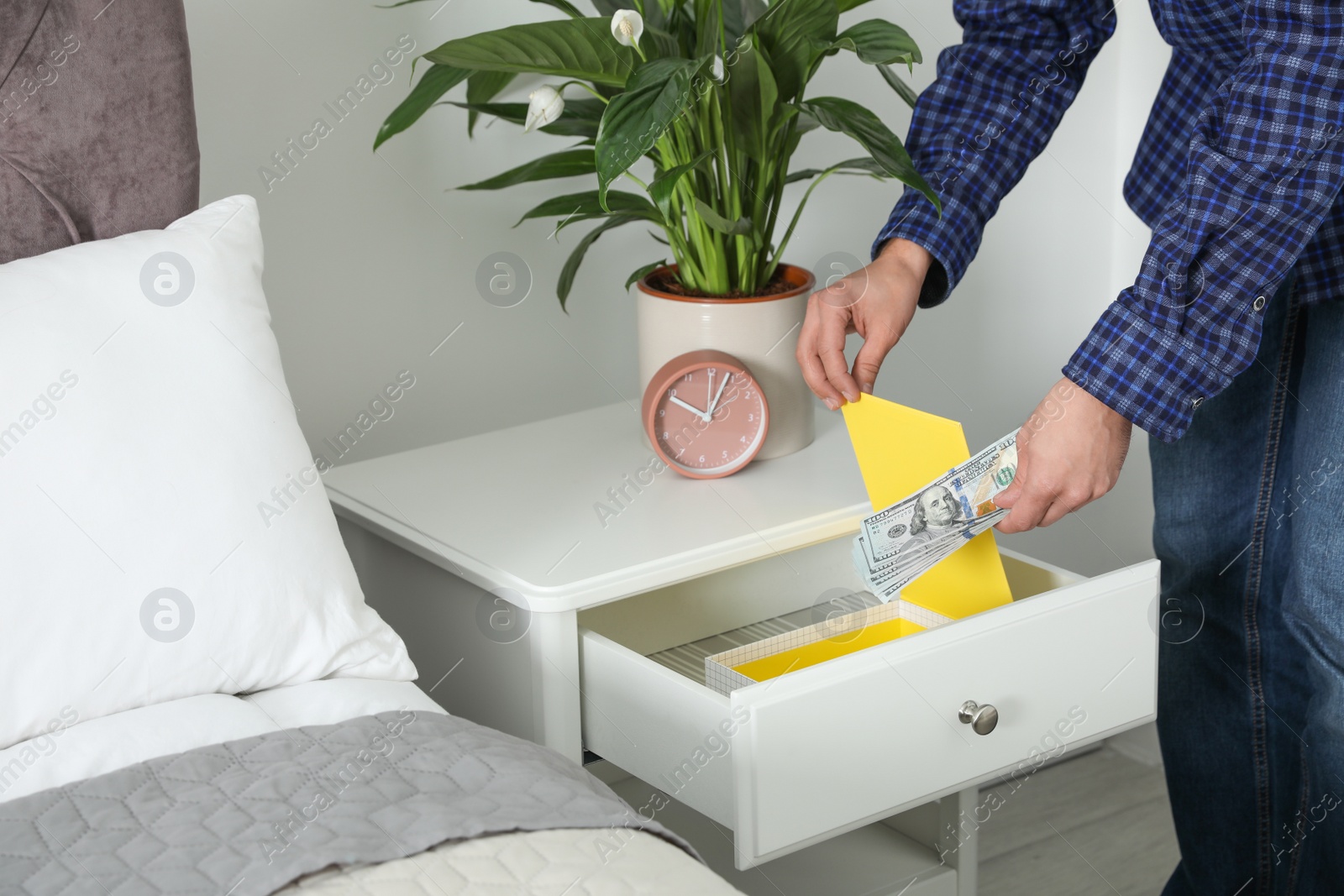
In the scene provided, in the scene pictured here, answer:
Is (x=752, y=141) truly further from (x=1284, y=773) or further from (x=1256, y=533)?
(x=1284, y=773)

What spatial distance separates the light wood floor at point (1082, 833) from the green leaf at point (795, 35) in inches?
37.3

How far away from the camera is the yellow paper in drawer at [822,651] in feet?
3.23

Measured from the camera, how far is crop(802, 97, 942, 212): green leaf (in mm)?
995

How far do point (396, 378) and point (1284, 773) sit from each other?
38.4 inches

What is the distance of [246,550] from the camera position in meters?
0.79

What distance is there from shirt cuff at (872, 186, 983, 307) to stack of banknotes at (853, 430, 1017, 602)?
0.23m

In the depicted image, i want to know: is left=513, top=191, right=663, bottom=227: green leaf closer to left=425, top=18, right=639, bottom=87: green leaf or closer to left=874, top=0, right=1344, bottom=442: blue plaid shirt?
left=425, top=18, right=639, bottom=87: green leaf

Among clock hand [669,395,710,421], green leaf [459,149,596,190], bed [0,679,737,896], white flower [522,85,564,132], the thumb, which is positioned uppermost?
white flower [522,85,564,132]

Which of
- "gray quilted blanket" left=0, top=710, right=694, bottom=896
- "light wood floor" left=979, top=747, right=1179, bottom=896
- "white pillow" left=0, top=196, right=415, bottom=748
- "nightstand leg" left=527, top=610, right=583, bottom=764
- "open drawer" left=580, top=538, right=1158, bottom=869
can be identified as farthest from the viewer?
"light wood floor" left=979, top=747, right=1179, bottom=896

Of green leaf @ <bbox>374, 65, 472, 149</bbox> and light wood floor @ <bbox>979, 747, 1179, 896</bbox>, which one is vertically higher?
green leaf @ <bbox>374, 65, 472, 149</bbox>

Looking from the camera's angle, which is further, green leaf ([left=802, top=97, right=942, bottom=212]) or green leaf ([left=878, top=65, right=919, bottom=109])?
green leaf ([left=878, top=65, right=919, bottom=109])

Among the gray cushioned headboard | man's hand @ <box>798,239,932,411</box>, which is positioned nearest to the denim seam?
man's hand @ <box>798,239,932,411</box>

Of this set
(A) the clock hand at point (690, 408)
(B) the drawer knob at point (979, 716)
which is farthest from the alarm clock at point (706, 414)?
(B) the drawer knob at point (979, 716)

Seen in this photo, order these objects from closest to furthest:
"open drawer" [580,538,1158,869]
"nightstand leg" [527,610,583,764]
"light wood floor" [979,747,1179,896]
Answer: "open drawer" [580,538,1158,869] < "nightstand leg" [527,610,583,764] < "light wood floor" [979,747,1179,896]
